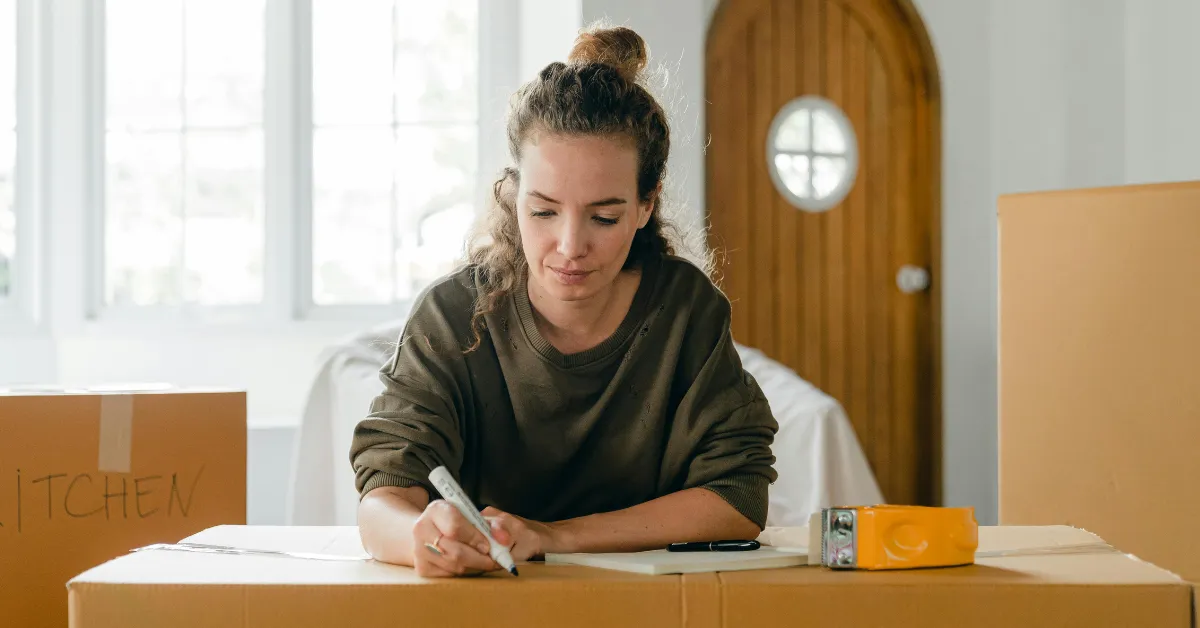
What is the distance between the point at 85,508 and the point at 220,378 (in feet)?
7.25

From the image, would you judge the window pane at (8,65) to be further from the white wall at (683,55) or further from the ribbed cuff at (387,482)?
the ribbed cuff at (387,482)

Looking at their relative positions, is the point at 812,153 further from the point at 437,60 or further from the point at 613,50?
the point at 613,50

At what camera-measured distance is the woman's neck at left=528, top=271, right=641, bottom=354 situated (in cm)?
136

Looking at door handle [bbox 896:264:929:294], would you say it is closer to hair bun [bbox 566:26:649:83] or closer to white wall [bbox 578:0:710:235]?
white wall [bbox 578:0:710:235]

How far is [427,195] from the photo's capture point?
3814mm

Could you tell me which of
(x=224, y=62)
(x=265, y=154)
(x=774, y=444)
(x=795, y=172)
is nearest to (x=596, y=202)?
(x=774, y=444)

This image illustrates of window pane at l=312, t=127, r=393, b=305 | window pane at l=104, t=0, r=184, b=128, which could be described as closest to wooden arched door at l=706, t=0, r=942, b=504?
window pane at l=312, t=127, r=393, b=305

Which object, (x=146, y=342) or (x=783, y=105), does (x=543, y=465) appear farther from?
(x=146, y=342)

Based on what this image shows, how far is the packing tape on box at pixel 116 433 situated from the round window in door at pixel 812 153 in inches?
93.0

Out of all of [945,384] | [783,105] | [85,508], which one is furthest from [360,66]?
[85,508]

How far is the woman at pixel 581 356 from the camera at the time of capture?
4.14 feet

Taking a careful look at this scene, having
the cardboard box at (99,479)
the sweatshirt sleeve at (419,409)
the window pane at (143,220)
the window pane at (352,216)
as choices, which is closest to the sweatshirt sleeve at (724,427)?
the sweatshirt sleeve at (419,409)

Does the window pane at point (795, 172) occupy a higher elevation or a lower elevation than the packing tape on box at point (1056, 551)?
higher

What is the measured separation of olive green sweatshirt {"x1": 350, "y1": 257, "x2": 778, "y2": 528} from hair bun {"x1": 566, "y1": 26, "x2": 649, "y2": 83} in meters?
0.26
